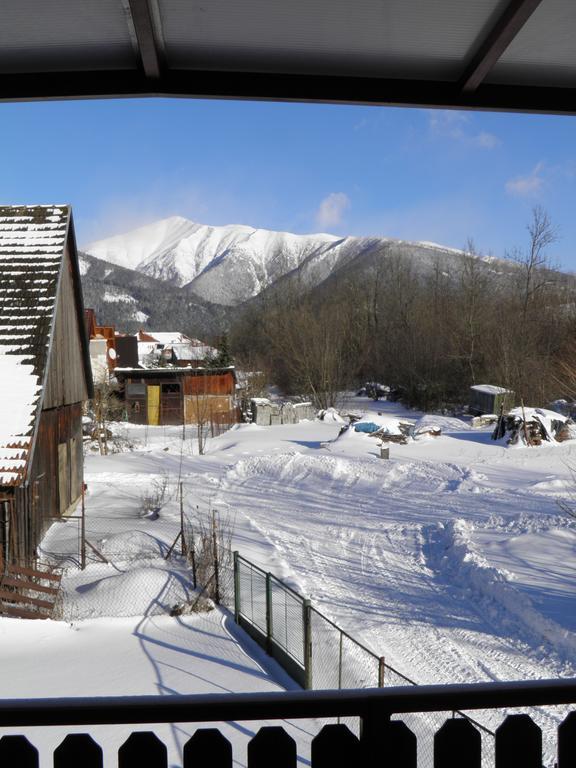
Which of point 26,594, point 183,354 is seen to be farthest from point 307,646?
point 183,354

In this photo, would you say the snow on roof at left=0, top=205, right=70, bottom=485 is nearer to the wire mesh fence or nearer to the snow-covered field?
the wire mesh fence

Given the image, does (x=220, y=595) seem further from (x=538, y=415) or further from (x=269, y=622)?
(x=538, y=415)

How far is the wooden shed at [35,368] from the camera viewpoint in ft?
36.9

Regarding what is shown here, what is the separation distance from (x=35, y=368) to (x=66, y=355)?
3525 mm

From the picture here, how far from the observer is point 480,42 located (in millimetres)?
2680

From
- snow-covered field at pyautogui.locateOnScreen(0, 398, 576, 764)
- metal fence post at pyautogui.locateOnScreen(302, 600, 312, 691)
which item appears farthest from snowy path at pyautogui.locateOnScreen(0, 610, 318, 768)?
metal fence post at pyautogui.locateOnScreen(302, 600, 312, 691)

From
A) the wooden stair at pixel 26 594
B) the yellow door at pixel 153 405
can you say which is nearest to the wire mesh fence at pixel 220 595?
the wooden stair at pixel 26 594

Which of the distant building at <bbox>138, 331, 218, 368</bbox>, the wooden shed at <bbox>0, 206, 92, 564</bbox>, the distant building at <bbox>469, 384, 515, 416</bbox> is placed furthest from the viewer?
the distant building at <bbox>138, 331, 218, 368</bbox>

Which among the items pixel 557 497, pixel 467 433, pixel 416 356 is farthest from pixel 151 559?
pixel 416 356

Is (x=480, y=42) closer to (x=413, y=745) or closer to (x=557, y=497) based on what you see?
(x=413, y=745)

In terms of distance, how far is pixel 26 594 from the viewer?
1083 centimetres

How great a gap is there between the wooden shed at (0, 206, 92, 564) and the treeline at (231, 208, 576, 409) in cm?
2552

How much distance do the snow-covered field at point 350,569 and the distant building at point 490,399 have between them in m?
10.7

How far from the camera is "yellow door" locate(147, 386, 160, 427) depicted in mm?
41469
